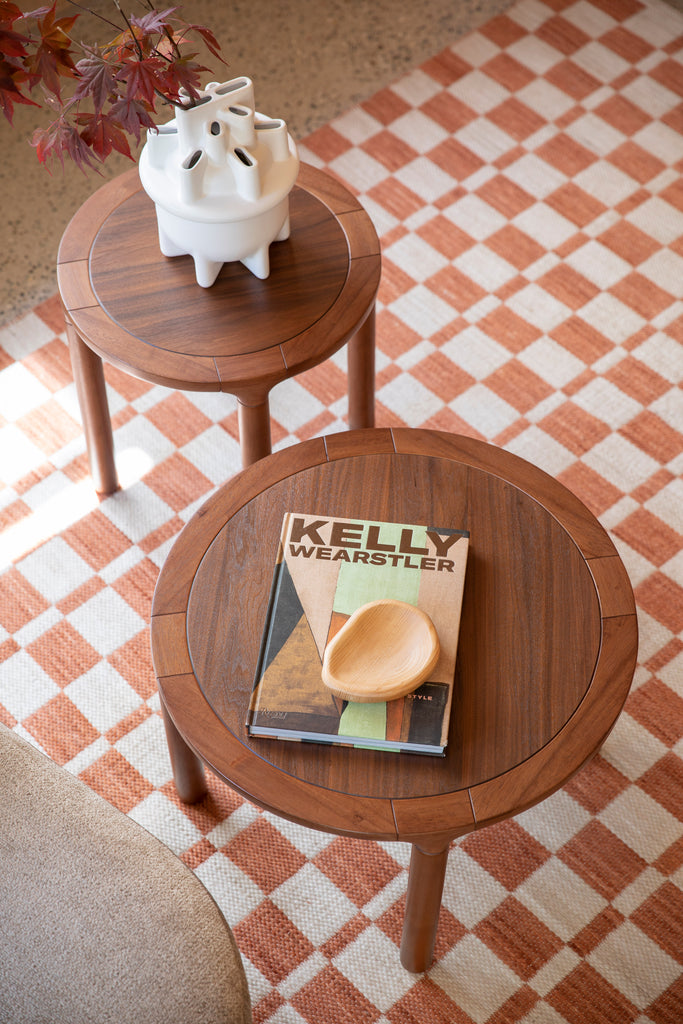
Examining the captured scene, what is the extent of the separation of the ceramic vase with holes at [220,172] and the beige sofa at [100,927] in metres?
0.73

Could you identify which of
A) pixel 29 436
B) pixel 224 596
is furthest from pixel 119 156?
pixel 224 596

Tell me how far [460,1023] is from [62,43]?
130 cm

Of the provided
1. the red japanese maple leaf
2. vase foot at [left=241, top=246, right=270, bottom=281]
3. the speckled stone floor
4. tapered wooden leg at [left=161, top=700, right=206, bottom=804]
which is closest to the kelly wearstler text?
Answer: tapered wooden leg at [left=161, top=700, right=206, bottom=804]

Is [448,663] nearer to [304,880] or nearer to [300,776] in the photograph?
[300,776]

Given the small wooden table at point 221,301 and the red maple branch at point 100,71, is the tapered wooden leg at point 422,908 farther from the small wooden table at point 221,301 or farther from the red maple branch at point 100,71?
the red maple branch at point 100,71

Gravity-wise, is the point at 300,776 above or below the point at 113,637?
above

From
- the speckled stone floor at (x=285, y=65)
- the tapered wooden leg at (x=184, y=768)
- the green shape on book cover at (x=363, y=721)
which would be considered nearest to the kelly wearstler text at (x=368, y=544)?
the green shape on book cover at (x=363, y=721)

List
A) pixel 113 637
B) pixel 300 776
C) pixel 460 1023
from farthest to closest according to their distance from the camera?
pixel 113 637 < pixel 460 1023 < pixel 300 776

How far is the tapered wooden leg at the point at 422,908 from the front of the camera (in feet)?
3.74

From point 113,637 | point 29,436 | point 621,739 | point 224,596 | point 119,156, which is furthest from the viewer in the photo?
point 119,156

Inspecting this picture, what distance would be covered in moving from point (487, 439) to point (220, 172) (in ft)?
2.45

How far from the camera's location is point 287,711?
3.59 feet

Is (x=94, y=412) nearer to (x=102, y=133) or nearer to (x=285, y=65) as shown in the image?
(x=102, y=133)

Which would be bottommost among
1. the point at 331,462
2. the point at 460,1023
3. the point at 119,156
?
the point at 460,1023
